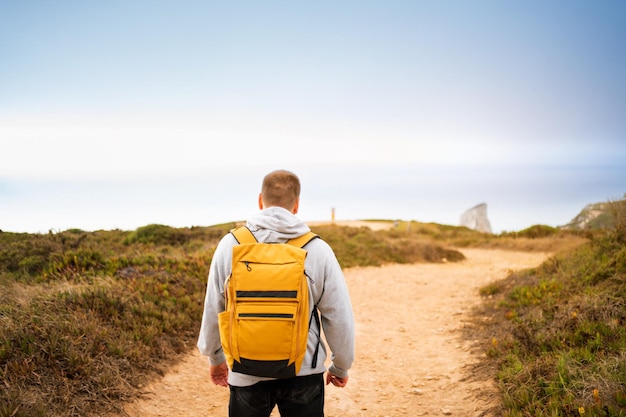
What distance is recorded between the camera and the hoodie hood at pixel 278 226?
9.02 ft

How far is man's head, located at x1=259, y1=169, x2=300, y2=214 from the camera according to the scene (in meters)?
2.83

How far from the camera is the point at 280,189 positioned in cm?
283

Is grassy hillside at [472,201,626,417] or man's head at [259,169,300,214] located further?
grassy hillside at [472,201,626,417]

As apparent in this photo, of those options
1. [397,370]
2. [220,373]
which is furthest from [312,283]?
[397,370]

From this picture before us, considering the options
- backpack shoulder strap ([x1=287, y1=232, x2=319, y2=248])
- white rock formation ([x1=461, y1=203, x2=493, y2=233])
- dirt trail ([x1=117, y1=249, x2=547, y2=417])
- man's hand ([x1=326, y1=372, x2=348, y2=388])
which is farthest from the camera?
white rock formation ([x1=461, y1=203, x2=493, y2=233])

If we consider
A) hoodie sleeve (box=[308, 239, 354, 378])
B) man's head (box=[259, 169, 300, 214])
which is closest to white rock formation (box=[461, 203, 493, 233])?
hoodie sleeve (box=[308, 239, 354, 378])

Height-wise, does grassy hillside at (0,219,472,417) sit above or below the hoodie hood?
below

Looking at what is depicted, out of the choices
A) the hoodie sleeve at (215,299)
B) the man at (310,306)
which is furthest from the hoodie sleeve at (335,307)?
the hoodie sleeve at (215,299)

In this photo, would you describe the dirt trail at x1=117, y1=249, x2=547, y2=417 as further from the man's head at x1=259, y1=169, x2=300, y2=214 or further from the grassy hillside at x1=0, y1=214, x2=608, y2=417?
the man's head at x1=259, y1=169, x2=300, y2=214

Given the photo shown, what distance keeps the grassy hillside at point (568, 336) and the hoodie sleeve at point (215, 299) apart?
3.30 meters

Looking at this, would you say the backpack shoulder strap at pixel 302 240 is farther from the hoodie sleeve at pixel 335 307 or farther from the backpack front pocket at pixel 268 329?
the backpack front pocket at pixel 268 329

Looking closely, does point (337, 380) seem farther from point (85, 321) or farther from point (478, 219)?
point (478, 219)

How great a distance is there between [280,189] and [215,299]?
877 mm

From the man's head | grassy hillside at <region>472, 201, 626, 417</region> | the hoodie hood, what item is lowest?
grassy hillside at <region>472, 201, 626, 417</region>
